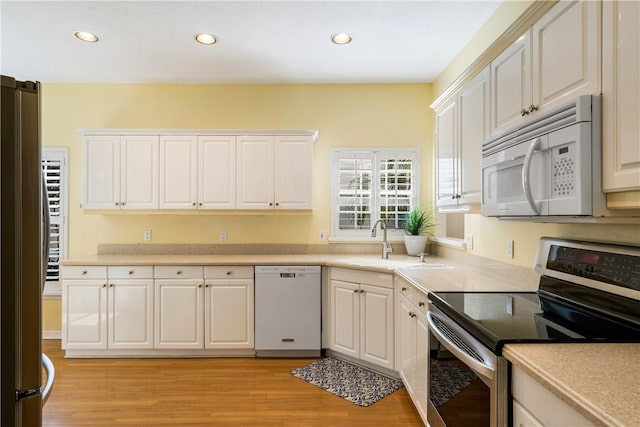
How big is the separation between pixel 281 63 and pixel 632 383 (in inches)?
131

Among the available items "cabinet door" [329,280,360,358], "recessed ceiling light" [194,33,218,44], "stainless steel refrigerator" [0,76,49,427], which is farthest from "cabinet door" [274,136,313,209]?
"stainless steel refrigerator" [0,76,49,427]

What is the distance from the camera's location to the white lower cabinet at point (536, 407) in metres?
0.91

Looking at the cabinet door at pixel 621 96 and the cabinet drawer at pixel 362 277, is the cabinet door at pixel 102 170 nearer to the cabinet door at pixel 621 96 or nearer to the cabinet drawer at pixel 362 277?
the cabinet drawer at pixel 362 277

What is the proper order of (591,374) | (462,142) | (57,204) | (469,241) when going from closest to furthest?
1. (591,374)
2. (462,142)
3. (469,241)
4. (57,204)

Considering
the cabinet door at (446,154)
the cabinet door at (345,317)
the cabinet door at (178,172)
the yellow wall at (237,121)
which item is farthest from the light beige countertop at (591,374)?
the cabinet door at (178,172)

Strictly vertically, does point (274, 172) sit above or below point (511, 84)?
below

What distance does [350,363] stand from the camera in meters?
3.20

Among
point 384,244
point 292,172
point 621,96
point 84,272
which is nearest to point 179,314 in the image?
point 84,272

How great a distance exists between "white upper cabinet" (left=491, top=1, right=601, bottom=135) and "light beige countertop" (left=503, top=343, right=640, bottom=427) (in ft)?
2.86

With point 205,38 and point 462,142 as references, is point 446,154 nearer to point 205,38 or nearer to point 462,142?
point 462,142

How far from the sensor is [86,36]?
2.93m

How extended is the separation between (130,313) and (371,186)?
8.80 feet

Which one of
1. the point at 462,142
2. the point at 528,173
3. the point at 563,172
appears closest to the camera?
the point at 563,172

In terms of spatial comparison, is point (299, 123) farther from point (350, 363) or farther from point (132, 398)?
point (132, 398)
